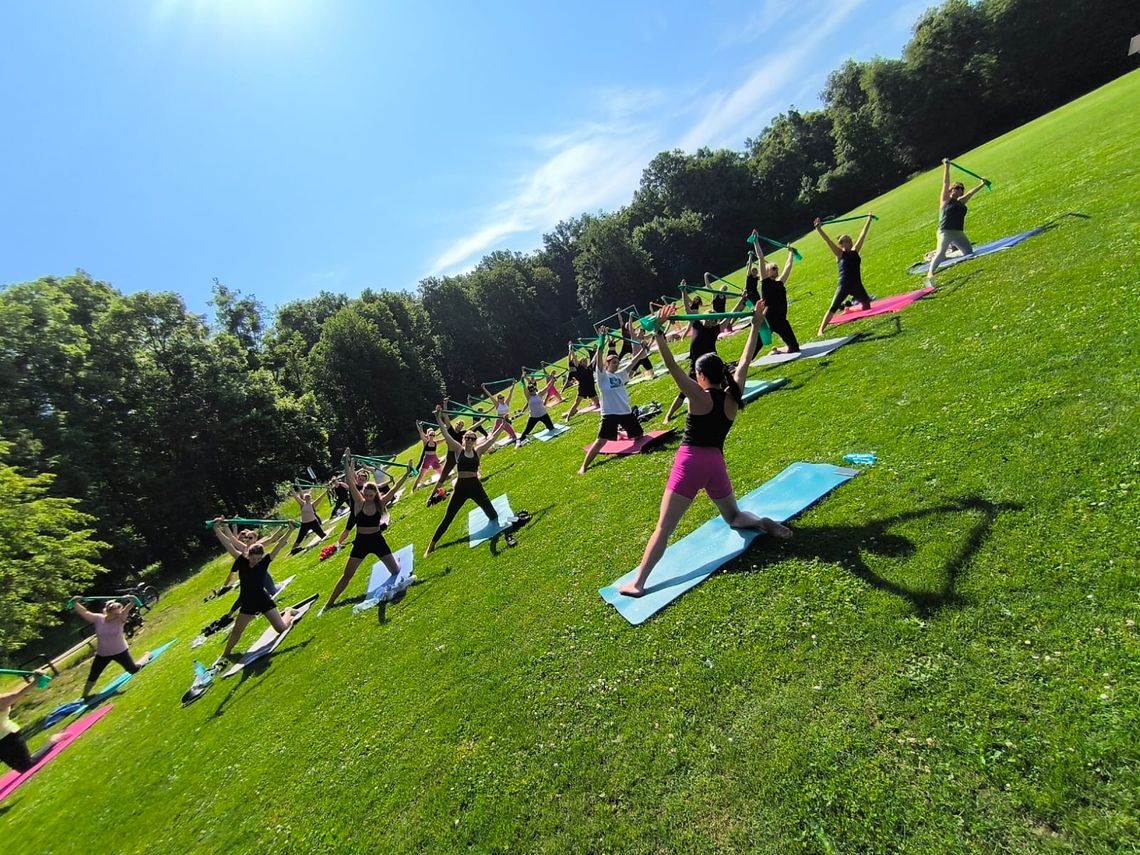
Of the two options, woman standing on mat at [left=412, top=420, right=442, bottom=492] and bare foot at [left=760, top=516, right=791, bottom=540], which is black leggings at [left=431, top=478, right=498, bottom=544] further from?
woman standing on mat at [left=412, top=420, right=442, bottom=492]

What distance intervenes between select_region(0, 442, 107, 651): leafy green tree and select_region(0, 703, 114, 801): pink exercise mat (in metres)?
5.56

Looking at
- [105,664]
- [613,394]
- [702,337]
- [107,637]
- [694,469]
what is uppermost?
[702,337]

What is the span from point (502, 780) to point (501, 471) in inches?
473

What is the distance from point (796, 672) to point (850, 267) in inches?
446

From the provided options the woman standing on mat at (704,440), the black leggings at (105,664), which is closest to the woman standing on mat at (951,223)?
the woman standing on mat at (704,440)

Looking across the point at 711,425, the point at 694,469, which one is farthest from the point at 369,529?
the point at 711,425

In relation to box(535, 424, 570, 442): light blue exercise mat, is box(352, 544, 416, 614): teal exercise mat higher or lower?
higher

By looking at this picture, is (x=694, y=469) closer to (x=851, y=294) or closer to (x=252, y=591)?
(x=252, y=591)

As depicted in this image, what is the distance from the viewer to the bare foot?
5754mm

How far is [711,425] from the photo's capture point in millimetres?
5547

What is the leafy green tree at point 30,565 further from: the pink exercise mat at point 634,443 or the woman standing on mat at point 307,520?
the pink exercise mat at point 634,443

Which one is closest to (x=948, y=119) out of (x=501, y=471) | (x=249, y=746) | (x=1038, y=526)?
(x=501, y=471)

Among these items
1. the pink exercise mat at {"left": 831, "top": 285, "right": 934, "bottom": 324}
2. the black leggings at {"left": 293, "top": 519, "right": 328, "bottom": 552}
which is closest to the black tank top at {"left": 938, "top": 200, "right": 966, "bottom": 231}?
the pink exercise mat at {"left": 831, "top": 285, "right": 934, "bottom": 324}

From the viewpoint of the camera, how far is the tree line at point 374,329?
27016 mm
